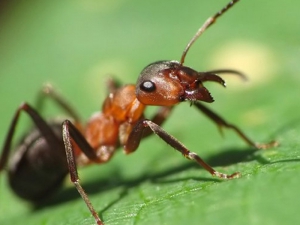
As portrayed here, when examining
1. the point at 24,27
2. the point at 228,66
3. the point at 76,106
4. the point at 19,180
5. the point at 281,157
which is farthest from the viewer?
the point at 24,27

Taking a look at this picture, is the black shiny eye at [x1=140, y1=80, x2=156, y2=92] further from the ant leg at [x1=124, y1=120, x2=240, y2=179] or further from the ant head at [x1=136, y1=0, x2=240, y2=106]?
the ant leg at [x1=124, y1=120, x2=240, y2=179]

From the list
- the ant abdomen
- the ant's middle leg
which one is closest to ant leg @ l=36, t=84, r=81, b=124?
the ant abdomen

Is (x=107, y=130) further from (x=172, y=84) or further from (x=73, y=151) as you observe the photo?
(x=172, y=84)

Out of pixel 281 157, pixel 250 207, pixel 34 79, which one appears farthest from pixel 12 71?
pixel 250 207

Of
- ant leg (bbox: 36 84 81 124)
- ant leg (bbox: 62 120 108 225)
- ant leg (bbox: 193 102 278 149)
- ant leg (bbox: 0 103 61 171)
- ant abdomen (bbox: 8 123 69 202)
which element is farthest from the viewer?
ant leg (bbox: 36 84 81 124)

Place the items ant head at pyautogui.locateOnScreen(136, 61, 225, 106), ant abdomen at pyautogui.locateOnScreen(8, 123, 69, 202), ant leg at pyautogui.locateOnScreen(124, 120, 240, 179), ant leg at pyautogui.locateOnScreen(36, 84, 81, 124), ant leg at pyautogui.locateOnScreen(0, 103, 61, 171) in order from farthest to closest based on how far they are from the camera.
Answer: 1. ant leg at pyautogui.locateOnScreen(36, 84, 81, 124)
2. ant abdomen at pyautogui.locateOnScreen(8, 123, 69, 202)
3. ant leg at pyautogui.locateOnScreen(0, 103, 61, 171)
4. ant head at pyautogui.locateOnScreen(136, 61, 225, 106)
5. ant leg at pyautogui.locateOnScreen(124, 120, 240, 179)

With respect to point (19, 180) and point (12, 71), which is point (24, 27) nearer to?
point (12, 71)

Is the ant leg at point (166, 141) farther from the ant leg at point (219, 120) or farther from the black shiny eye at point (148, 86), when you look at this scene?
the ant leg at point (219, 120)
